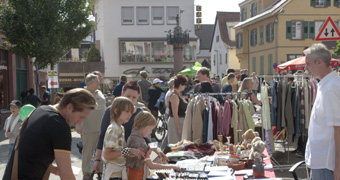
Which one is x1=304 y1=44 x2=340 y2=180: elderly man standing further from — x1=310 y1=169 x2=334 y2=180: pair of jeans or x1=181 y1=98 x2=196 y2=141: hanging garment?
x1=181 y1=98 x2=196 y2=141: hanging garment

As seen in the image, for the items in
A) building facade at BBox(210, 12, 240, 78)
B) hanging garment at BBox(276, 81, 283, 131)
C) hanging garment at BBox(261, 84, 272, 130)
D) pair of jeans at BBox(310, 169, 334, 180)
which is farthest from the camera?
building facade at BBox(210, 12, 240, 78)

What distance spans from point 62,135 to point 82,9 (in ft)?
52.1

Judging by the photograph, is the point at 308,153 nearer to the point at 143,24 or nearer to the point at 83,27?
the point at 83,27

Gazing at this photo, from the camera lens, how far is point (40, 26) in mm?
17453

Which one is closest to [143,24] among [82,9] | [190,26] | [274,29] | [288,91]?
[190,26]

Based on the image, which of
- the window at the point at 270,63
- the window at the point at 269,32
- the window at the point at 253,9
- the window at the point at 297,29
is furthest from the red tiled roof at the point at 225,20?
the window at the point at 297,29

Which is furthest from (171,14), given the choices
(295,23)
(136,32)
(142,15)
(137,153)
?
(137,153)

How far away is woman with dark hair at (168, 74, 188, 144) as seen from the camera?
7719 millimetres

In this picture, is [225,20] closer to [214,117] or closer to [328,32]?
[328,32]

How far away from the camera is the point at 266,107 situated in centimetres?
892

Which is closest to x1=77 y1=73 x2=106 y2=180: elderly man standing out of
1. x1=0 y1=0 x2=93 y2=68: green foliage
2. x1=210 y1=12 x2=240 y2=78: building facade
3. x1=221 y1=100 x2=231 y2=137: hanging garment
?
x1=221 y1=100 x2=231 y2=137: hanging garment

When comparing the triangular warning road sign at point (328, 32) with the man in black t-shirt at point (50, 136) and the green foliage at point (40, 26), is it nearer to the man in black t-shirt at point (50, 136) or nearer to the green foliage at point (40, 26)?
the man in black t-shirt at point (50, 136)

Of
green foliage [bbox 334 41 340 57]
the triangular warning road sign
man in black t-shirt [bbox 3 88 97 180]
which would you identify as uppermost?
green foliage [bbox 334 41 340 57]

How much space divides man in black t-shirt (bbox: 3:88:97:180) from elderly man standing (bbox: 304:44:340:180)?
205 centimetres
